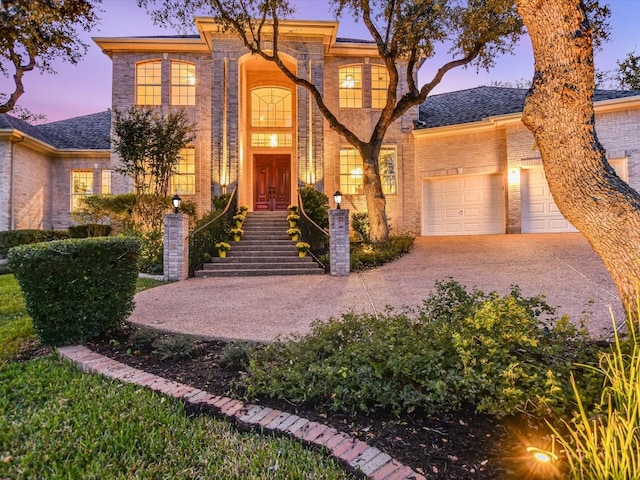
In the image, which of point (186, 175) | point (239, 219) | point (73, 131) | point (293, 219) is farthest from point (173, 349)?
point (73, 131)

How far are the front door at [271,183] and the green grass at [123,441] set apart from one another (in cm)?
1273

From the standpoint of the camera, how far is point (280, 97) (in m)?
15.3

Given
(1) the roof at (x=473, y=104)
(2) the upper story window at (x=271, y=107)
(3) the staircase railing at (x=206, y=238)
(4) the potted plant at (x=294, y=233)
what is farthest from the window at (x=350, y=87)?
(3) the staircase railing at (x=206, y=238)

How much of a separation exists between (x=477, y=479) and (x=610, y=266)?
2149 millimetres

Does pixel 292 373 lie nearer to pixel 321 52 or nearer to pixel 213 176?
pixel 213 176

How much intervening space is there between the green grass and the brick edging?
0.08m

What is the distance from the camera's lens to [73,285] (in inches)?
143

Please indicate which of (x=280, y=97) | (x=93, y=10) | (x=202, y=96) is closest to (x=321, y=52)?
(x=280, y=97)

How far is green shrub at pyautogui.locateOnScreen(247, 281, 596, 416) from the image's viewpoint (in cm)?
226

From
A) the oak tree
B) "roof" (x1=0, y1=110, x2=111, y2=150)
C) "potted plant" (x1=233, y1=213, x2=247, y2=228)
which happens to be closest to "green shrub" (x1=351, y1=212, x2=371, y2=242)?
the oak tree

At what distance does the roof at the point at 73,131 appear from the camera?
1468 cm

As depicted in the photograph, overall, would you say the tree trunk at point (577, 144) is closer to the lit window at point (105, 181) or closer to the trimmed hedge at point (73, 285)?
the trimmed hedge at point (73, 285)

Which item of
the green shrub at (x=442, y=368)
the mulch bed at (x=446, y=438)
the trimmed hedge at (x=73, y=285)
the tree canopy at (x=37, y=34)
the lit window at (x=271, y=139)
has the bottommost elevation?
the mulch bed at (x=446, y=438)

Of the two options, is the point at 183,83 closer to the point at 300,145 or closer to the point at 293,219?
the point at 300,145
